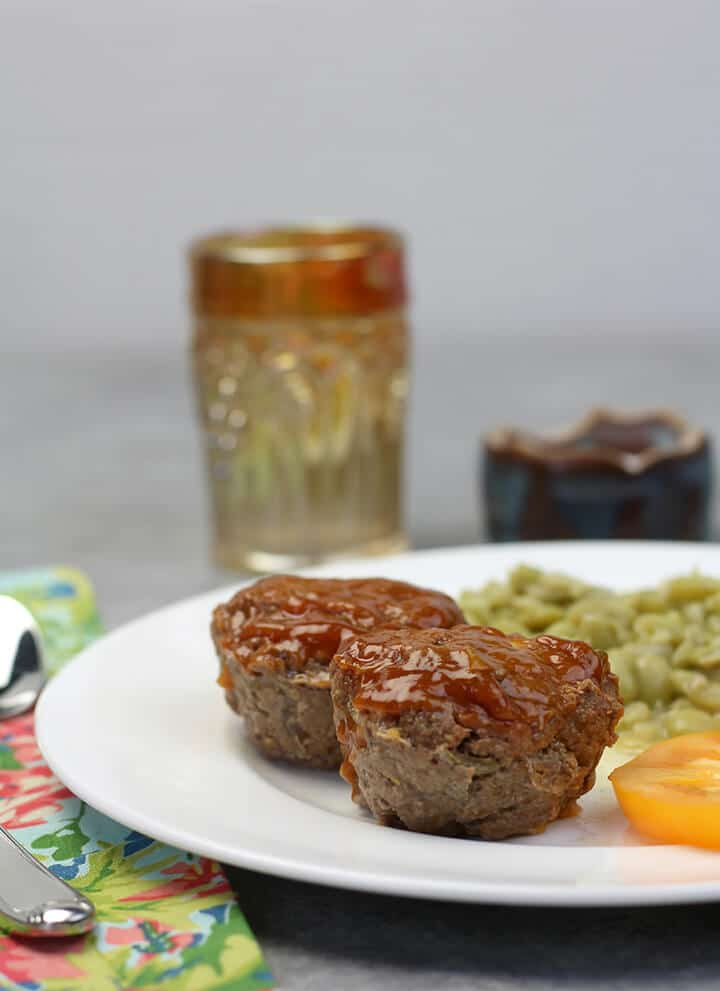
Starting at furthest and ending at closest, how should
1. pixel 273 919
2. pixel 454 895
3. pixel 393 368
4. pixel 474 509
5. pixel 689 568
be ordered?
pixel 474 509, pixel 393 368, pixel 689 568, pixel 273 919, pixel 454 895

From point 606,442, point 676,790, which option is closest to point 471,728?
point 676,790

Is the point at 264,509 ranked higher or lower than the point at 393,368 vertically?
lower

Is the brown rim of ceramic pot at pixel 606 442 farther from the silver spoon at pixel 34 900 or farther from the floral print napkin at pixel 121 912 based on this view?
the silver spoon at pixel 34 900

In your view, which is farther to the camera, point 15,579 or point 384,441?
point 384,441

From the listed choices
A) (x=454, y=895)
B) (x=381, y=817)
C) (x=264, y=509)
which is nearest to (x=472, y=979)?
(x=454, y=895)

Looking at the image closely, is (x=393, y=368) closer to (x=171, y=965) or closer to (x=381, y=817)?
(x=381, y=817)

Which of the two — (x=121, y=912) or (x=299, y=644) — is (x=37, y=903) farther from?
(x=299, y=644)
